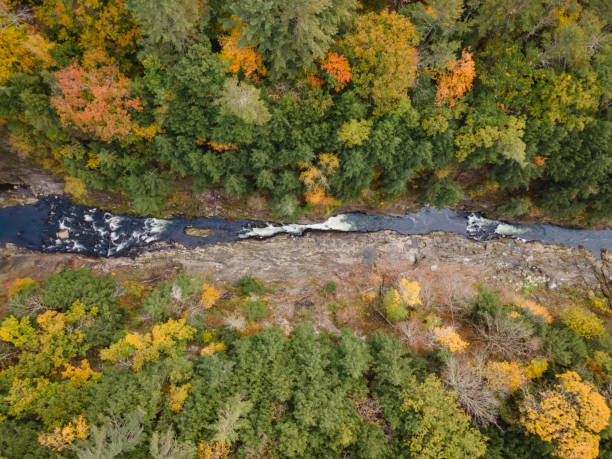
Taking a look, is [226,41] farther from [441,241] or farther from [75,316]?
[441,241]

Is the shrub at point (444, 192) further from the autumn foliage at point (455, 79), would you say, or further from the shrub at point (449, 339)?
the shrub at point (449, 339)

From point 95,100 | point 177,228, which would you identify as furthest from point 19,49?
point 177,228

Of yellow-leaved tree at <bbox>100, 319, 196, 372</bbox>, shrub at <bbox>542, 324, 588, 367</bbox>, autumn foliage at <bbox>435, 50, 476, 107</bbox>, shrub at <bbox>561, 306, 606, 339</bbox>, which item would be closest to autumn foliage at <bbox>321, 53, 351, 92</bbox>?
autumn foliage at <bbox>435, 50, 476, 107</bbox>

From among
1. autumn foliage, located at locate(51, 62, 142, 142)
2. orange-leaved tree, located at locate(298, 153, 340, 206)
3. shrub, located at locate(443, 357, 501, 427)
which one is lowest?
shrub, located at locate(443, 357, 501, 427)

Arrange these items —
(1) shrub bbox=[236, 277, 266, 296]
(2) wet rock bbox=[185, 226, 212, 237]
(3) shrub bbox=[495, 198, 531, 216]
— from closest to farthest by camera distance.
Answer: (1) shrub bbox=[236, 277, 266, 296] < (3) shrub bbox=[495, 198, 531, 216] < (2) wet rock bbox=[185, 226, 212, 237]

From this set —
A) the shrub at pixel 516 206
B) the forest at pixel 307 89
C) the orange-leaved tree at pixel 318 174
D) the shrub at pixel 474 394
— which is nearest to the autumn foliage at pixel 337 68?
the forest at pixel 307 89

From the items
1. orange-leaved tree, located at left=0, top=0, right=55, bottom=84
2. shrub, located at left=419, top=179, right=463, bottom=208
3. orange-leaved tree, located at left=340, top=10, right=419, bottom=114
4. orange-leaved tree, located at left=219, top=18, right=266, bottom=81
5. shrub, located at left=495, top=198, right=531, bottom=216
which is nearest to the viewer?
orange-leaved tree, located at left=0, top=0, right=55, bottom=84

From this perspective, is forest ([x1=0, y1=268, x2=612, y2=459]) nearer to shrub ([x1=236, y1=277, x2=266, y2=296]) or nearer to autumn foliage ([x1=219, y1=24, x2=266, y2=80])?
shrub ([x1=236, y1=277, x2=266, y2=296])

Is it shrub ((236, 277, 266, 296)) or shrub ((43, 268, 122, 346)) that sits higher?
shrub ((43, 268, 122, 346))
